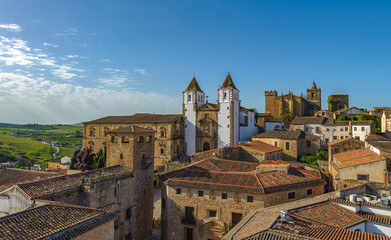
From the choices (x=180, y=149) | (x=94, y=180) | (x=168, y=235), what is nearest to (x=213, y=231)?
(x=168, y=235)

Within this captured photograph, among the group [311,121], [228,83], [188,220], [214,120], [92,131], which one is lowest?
[188,220]

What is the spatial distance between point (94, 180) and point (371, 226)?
18678mm

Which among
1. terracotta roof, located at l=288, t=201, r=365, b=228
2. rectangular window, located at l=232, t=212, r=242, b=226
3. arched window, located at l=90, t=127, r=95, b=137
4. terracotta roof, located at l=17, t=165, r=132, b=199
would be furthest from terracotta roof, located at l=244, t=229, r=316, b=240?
arched window, located at l=90, t=127, r=95, b=137

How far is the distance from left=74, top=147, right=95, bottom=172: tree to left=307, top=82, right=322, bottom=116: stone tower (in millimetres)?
54806

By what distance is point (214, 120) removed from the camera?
4594 cm

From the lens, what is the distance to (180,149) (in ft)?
156

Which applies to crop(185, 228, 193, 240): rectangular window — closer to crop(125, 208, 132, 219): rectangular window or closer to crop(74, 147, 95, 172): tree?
crop(125, 208, 132, 219): rectangular window

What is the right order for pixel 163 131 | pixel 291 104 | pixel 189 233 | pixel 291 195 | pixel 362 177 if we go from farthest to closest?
pixel 291 104 < pixel 163 131 < pixel 362 177 < pixel 189 233 < pixel 291 195

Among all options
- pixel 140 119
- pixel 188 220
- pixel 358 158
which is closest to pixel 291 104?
pixel 140 119

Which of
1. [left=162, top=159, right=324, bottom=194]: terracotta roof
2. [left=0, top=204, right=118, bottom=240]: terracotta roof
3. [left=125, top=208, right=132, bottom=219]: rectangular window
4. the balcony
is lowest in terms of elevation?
the balcony

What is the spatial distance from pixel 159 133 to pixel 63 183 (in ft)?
95.7

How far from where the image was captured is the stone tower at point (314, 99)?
68575mm

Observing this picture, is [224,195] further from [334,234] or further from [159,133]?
[159,133]

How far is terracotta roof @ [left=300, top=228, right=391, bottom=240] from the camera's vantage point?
39.4 feet
